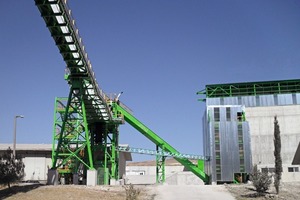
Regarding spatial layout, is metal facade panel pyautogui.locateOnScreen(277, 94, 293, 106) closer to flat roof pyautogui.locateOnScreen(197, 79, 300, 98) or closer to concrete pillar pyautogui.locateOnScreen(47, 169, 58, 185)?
flat roof pyautogui.locateOnScreen(197, 79, 300, 98)

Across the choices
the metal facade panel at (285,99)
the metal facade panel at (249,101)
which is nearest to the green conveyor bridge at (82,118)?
the metal facade panel at (249,101)

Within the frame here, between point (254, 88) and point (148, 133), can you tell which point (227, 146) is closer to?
point (148, 133)

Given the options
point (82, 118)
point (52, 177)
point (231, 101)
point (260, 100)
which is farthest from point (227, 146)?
point (52, 177)

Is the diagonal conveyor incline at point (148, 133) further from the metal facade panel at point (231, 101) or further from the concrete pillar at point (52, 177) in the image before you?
the concrete pillar at point (52, 177)

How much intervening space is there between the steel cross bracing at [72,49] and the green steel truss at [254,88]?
25653 millimetres

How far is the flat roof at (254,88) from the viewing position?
227 feet

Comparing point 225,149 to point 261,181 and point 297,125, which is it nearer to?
point 297,125

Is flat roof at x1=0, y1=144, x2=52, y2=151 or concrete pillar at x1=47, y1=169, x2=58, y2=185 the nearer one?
concrete pillar at x1=47, y1=169, x2=58, y2=185

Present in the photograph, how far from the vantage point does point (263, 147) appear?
6281 centimetres

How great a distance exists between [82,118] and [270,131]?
31210 millimetres

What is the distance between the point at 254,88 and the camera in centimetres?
6869

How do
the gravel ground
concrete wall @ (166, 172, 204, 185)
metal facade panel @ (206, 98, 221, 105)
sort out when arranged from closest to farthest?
the gravel ground → metal facade panel @ (206, 98, 221, 105) → concrete wall @ (166, 172, 204, 185)

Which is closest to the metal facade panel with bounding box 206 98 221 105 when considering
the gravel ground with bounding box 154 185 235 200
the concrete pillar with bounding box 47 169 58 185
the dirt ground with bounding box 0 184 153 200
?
the gravel ground with bounding box 154 185 235 200

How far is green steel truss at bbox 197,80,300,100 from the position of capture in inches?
2722
